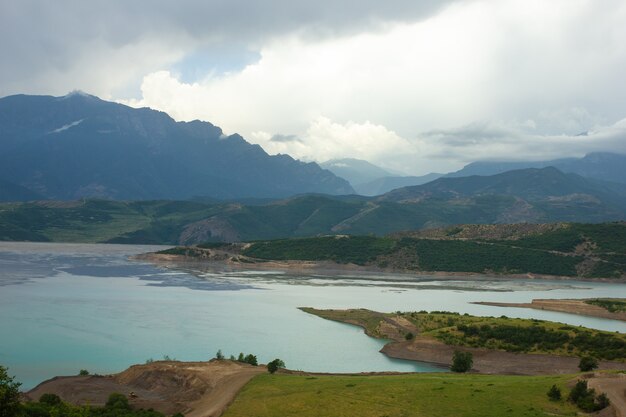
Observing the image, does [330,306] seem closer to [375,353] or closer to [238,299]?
[238,299]

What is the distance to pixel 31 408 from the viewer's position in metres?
42.0

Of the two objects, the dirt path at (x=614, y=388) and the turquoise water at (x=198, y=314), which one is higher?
the dirt path at (x=614, y=388)

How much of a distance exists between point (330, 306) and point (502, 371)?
62.3 m

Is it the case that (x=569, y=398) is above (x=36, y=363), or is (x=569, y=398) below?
above

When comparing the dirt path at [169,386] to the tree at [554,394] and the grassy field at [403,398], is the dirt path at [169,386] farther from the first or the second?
the tree at [554,394]

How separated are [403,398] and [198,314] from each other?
75.3 metres

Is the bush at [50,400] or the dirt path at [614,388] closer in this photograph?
the dirt path at [614,388]

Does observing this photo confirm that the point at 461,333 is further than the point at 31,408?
Yes

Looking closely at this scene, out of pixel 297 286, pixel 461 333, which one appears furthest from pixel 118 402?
pixel 297 286

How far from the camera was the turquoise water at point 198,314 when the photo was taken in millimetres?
78875

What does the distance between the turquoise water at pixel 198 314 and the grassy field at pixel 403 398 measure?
21.9 m

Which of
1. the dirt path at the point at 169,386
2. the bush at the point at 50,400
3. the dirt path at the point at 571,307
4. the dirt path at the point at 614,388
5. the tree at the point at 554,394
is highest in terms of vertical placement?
the dirt path at the point at 614,388

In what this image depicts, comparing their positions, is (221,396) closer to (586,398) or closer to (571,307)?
(586,398)

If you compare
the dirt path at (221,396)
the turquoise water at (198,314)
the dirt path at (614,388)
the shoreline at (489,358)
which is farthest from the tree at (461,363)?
the dirt path at (221,396)
